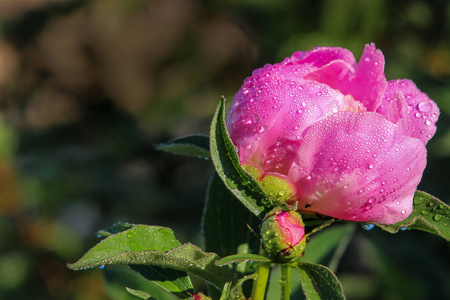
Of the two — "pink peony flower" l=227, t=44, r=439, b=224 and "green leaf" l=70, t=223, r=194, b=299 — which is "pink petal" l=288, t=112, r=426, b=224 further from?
"green leaf" l=70, t=223, r=194, b=299

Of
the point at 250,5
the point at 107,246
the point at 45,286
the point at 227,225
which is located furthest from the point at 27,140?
the point at 107,246

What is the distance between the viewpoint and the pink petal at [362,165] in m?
0.63

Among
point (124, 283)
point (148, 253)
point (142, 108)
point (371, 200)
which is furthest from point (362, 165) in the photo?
point (142, 108)

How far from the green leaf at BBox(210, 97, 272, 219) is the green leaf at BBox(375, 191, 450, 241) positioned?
146 mm

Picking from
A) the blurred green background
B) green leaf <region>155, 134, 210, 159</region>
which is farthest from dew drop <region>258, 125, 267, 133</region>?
the blurred green background

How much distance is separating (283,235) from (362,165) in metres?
0.12

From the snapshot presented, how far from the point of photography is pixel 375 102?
688 mm

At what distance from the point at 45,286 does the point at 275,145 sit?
1.80 metres

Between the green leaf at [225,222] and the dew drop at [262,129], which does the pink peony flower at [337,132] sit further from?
the green leaf at [225,222]

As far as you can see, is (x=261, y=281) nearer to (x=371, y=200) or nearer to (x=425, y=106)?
(x=371, y=200)

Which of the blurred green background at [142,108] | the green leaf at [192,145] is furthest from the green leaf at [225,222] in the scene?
the blurred green background at [142,108]

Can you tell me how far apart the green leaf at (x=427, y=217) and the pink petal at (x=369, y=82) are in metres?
0.13

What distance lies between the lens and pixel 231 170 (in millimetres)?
647

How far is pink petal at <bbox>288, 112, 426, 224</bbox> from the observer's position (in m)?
0.63
